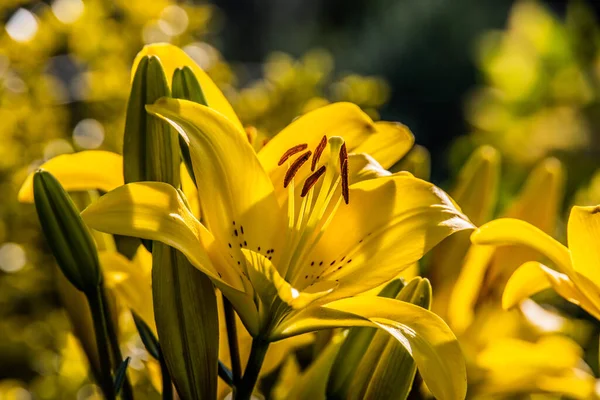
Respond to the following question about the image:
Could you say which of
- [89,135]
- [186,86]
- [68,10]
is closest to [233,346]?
[186,86]

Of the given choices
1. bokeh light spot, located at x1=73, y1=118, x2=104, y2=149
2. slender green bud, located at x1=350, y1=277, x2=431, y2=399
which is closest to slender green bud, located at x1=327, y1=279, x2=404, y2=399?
slender green bud, located at x1=350, y1=277, x2=431, y2=399

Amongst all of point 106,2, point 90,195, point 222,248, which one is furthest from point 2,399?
point 106,2

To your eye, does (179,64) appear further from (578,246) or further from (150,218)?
(578,246)

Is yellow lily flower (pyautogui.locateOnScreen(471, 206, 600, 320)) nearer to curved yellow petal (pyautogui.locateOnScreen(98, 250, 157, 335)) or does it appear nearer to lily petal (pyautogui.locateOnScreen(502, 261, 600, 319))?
lily petal (pyautogui.locateOnScreen(502, 261, 600, 319))

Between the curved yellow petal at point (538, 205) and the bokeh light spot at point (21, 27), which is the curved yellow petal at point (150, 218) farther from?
the bokeh light spot at point (21, 27)

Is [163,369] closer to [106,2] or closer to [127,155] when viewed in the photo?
[127,155]
